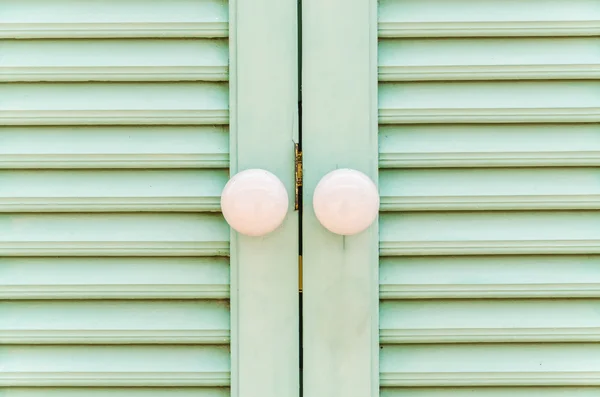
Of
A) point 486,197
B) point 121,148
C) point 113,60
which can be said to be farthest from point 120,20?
point 486,197

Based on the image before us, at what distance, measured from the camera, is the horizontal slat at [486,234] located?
0.61 metres

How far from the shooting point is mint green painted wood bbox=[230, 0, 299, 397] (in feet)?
1.92

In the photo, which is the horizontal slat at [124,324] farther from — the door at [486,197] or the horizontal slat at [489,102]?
the horizontal slat at [489,102]

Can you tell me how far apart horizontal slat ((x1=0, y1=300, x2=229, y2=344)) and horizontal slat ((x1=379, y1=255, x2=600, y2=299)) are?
203 mm

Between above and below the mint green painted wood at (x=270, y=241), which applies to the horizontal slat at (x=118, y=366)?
below

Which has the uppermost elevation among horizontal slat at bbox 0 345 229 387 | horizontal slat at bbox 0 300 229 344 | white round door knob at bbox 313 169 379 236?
white round door knob at bbox 313 169 379 236

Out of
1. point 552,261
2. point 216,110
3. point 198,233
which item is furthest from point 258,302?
point 552,261

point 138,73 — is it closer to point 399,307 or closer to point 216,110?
point 216,110

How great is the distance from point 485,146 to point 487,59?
3.9 inches

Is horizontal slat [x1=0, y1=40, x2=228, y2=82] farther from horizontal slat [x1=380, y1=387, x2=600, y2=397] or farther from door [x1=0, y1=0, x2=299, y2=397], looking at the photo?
horizontal slat [x1=380, y1=387, x2=600, y2=397]

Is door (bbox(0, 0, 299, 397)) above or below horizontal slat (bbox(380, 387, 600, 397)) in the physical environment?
above

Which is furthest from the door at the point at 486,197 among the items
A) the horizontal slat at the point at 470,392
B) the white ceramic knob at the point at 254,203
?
the white ceramic knob at the point at 254,203

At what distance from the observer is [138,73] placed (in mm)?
613

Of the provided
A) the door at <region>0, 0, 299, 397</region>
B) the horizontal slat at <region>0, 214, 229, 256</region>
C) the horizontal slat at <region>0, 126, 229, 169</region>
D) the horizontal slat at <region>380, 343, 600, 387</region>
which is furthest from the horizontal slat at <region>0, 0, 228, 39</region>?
the horizontal slat at <region>380, 343, 600, 387</region>
